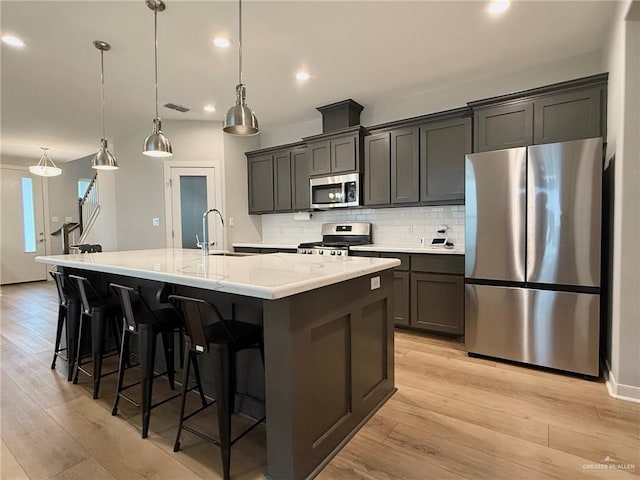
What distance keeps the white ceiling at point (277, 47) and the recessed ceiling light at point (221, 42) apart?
0.06m

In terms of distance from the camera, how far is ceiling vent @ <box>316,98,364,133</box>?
4.26 m

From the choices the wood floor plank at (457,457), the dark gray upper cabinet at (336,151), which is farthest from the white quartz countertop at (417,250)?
the wood floor plank at (457,457)

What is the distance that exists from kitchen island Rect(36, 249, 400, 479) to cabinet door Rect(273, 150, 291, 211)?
9.53 ft

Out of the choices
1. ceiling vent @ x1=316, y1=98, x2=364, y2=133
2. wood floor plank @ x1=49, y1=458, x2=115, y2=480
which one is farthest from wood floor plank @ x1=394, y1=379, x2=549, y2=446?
ceiling vent @ x1=316, y1=98, x2=364, y2=133

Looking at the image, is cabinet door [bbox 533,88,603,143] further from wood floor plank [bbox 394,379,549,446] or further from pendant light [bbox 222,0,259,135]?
pendant light [bbox 222,0,259,135]

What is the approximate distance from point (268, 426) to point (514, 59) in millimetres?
3683

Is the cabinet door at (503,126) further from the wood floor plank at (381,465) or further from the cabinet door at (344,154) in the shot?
the wood floor plank at (381,465)

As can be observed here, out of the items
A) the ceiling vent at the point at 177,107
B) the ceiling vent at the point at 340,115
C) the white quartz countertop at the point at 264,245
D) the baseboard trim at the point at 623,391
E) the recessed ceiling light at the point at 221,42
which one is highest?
the ceiling vent at the point at 177,107

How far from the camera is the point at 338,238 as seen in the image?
4637 mm

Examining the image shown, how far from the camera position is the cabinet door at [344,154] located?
4.16 meters

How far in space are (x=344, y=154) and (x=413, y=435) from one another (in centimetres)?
321

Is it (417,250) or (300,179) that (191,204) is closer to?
(300,179)

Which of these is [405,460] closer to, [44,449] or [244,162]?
[44,449]

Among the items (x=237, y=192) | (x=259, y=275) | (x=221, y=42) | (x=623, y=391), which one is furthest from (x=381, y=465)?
(x=237, y=192)
